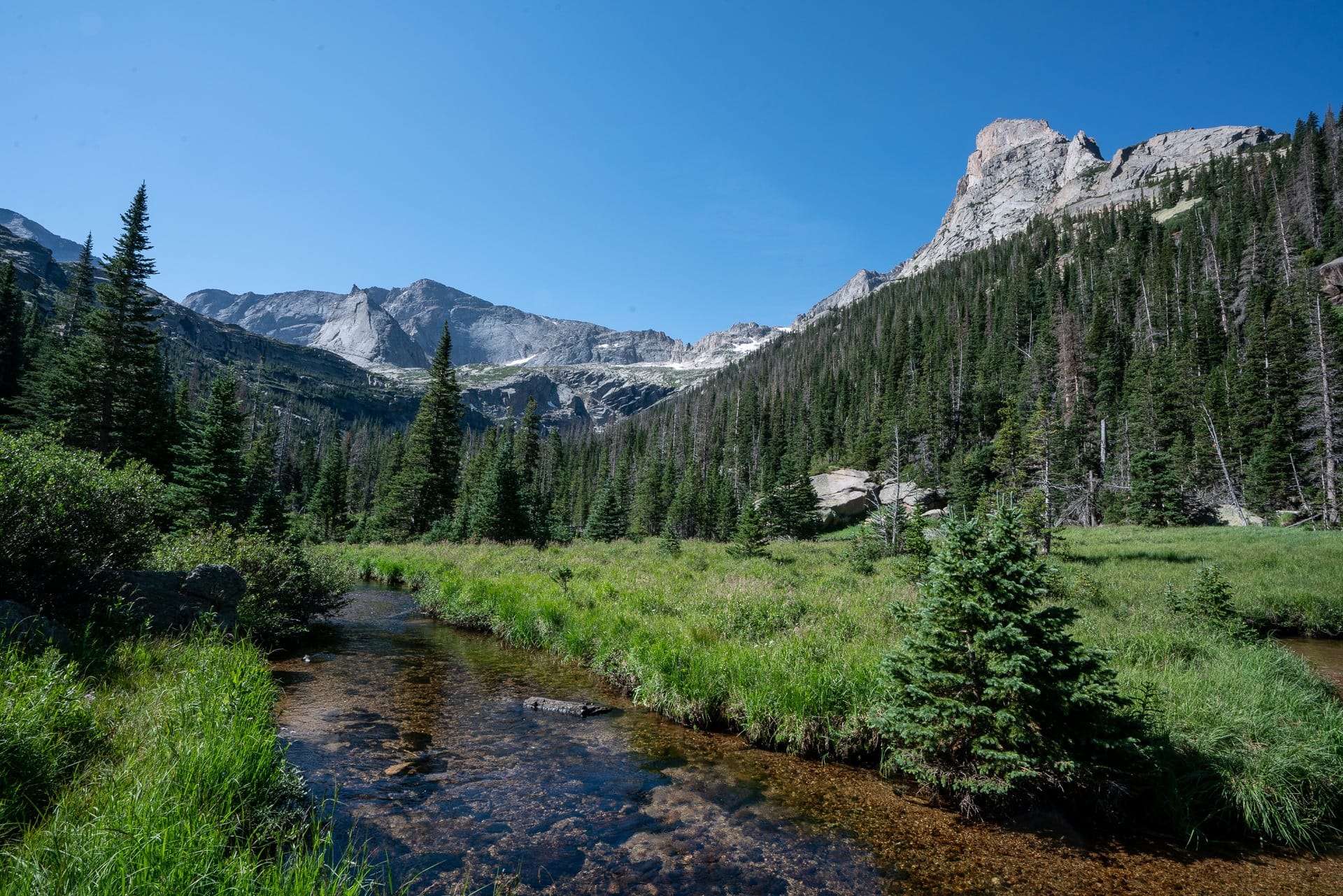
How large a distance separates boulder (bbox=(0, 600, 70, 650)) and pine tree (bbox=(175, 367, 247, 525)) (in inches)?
904

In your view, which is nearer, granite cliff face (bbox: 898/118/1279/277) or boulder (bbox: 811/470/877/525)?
boulder (bbox: 811/470/877/525)

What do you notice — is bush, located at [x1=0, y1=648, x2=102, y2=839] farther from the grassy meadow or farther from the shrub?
the shrub

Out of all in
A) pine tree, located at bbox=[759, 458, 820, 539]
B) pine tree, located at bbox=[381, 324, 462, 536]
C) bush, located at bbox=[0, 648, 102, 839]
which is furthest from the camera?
pine tree, located at bbox=[759, 458, 820, 539]

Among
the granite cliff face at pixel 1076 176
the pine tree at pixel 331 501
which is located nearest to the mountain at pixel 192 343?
the pine tree at pixel 331 501

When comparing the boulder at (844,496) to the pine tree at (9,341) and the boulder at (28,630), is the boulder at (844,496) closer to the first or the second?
the boulder at (28,630)

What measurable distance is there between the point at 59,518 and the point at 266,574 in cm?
619

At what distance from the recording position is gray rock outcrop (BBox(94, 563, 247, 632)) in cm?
862

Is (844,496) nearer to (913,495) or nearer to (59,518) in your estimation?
(913,495)

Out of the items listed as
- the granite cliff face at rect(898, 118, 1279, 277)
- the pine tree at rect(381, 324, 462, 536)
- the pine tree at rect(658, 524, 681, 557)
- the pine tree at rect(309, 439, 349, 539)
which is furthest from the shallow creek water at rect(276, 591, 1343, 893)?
the granite cliff face at rect(898, 118, 1279, 277)

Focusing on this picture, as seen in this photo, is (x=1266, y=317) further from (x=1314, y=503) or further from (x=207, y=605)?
(x=207, y=605)

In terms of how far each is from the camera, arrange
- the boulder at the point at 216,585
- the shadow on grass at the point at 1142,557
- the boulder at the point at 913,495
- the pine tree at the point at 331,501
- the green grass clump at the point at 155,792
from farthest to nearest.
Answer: the boulder at the point at 913,495, the pine tree at the point at 331,501, the shadow on grass at the point at 1142,557, the boulder at the point at 216,585, the green grass clump at the point at 155,792

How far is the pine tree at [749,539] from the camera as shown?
90.0ft

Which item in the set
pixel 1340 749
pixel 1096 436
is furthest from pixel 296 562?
pixel 1096 436

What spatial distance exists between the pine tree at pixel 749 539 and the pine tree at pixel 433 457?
2601 cm
